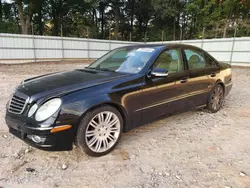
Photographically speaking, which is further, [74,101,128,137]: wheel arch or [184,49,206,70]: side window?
[184,49,206,70]: side window

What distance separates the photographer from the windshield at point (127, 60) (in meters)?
3.03

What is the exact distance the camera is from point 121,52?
11.7ft

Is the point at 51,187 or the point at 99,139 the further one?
the point at 99,139

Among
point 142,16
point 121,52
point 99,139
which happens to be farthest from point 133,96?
point 142,16

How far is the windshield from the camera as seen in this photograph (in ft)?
9.93

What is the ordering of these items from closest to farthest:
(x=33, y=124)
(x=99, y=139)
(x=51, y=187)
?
1. (x=51, y=187)
2. (x=33, y=124)
3. (x=99, y=139)

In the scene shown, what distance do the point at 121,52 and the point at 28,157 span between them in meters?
2.20

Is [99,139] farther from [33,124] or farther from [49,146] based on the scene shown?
[33,124]

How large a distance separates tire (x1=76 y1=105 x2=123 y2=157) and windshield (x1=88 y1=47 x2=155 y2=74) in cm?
77

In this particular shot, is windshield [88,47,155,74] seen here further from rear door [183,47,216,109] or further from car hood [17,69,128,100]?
rear door [183,47,216,109]

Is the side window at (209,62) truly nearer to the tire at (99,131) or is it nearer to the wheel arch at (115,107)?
the wheel arch at (115,107)

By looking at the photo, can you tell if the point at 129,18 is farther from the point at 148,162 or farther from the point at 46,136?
the point at 46,136

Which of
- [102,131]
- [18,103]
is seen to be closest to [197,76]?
[102,131]

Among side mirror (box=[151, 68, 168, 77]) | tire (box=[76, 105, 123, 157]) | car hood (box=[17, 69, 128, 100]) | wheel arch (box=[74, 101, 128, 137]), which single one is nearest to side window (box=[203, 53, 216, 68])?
side mirror (box=[151, 68, 168, 77])
